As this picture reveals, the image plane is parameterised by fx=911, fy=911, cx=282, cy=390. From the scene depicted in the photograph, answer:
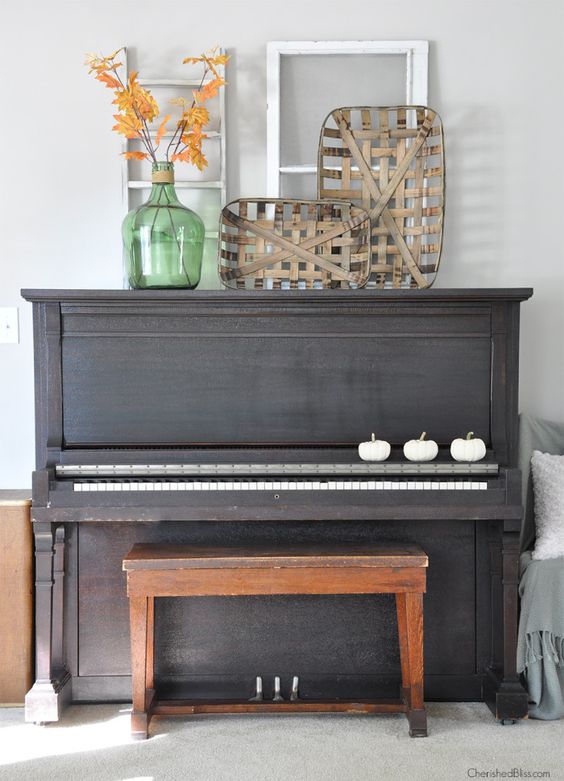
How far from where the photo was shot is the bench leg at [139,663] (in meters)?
2.62

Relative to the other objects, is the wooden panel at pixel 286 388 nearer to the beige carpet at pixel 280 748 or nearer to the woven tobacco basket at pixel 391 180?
the woven tobacco basket at pixel 391 180

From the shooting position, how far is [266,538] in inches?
115

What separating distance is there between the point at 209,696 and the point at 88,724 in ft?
1.28

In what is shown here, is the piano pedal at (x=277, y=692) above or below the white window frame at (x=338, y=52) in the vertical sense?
below

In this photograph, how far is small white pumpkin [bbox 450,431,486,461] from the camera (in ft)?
9.02

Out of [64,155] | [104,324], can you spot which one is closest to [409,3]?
[64,155]

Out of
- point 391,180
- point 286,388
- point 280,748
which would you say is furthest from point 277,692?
point 391,180

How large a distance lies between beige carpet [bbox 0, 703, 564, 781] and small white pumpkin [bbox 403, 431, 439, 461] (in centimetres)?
81

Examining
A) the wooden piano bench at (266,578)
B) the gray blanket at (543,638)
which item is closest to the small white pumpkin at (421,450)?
the wooden piano bench at (266,578)

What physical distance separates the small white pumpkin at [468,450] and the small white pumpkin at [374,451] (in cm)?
21

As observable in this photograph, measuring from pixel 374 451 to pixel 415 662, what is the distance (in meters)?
0.63

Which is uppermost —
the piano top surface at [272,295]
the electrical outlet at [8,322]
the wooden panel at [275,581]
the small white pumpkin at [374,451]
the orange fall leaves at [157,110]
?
the orange fall leaves at [157,110]

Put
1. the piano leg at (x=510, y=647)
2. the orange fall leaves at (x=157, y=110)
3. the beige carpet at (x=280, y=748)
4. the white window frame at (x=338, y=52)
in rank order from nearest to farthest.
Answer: the beige carpet at (x=280, y=748) < the piano leg at (x=510, y=647) < the orange fall leaves at (x=157, y=110) < the white window frame at (x=338, y=52)

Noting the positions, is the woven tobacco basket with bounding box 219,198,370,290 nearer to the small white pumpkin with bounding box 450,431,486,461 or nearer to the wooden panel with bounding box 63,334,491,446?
the wooden panel with bounding box 63,334,491,446
